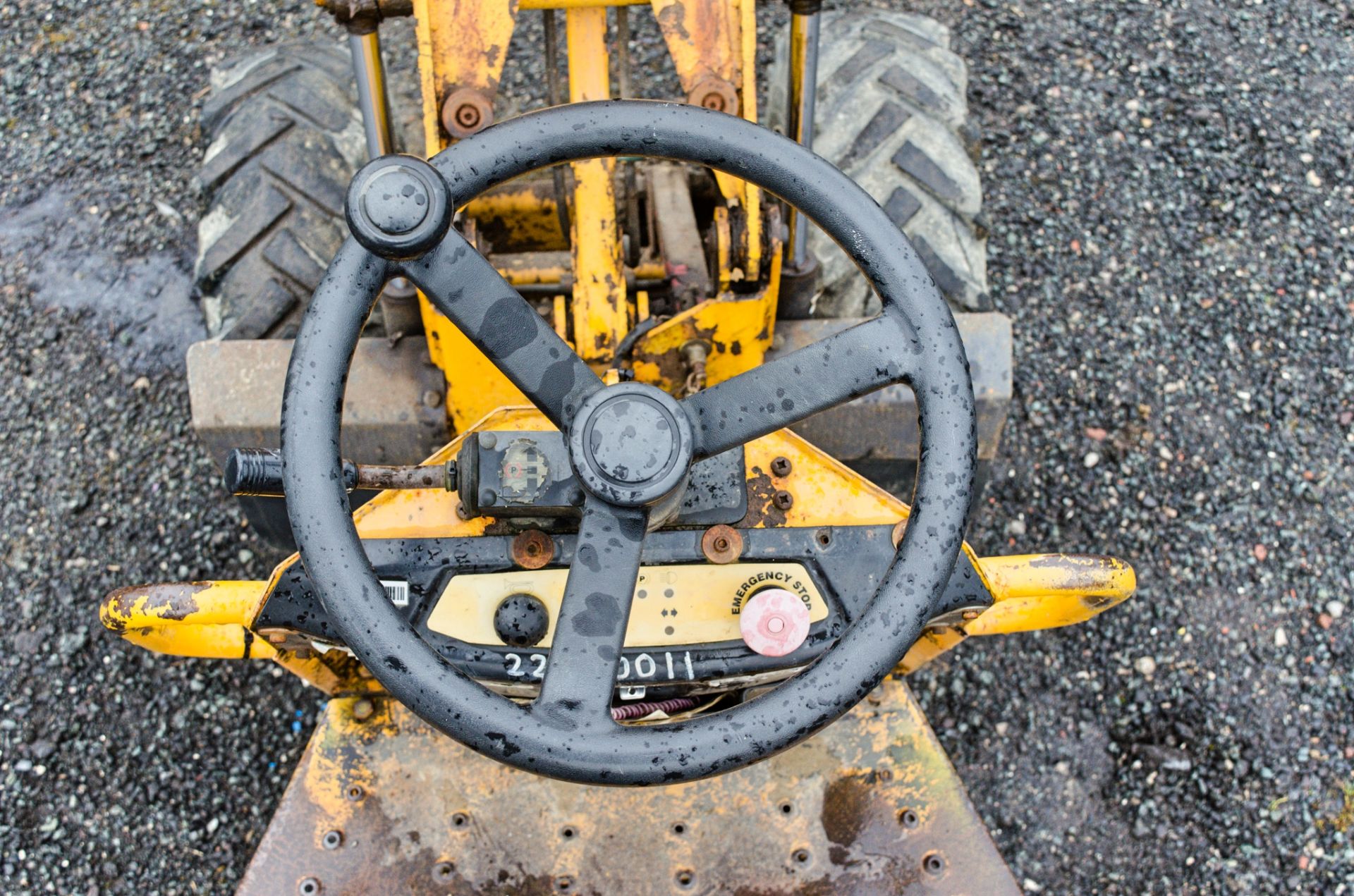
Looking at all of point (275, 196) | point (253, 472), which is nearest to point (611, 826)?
point (253, 472)

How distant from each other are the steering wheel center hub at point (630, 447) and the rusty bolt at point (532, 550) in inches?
16.8

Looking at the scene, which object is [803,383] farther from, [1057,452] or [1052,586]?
[1057,452]

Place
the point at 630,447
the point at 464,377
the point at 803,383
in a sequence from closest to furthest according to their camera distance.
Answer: the point at 630,447, the point at 803,383, the point at 464,377

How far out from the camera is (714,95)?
1.94 meters

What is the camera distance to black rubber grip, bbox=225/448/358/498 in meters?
1.50

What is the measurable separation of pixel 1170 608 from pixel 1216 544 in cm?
23

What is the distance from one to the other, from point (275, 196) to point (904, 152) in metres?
1.51

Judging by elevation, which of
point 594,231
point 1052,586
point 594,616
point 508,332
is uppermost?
point 508,332

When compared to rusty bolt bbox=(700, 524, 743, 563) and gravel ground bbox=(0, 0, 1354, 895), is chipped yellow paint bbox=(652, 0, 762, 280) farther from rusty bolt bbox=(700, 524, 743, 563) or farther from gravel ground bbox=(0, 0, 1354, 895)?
gravel ground bbox=(0, 0, 1354, 895)

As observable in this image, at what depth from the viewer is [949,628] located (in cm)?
194

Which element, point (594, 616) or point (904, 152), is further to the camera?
point (904, 152)

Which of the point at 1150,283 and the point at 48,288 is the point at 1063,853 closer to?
the point at 1150,283

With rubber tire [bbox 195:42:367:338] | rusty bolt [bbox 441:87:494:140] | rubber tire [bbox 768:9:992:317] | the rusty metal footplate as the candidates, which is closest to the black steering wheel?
rusty bolt [bbox 441:87:494:140]

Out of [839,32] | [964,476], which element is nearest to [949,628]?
[964,476]
